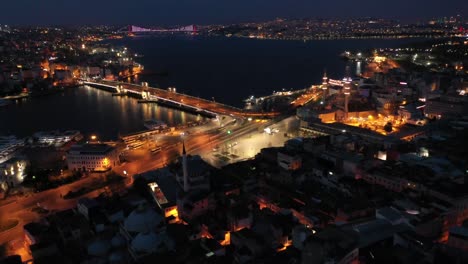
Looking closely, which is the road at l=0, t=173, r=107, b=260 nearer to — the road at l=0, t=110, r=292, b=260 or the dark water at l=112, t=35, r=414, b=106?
the road at l=0, t=110, r=292, b=260

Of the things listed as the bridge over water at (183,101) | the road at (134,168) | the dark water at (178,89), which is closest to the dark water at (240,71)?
the dark water at (178,89)

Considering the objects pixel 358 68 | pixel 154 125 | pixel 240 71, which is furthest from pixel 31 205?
pixel 358 68

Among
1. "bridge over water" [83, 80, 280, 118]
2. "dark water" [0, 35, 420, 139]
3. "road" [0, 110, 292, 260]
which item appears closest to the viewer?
"road" [0, 110, 292, 260]

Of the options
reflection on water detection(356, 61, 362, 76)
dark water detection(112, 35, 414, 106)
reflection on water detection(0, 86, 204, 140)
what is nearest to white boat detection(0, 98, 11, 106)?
reflection on water detection(0, 86, 204, 140)

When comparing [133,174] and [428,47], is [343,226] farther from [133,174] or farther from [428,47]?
[428,47]

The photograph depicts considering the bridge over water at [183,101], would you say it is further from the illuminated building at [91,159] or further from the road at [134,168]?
the illuminated building at [91,159]

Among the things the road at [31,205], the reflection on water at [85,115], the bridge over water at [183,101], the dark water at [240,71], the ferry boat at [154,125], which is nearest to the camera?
the road at [31,205]
